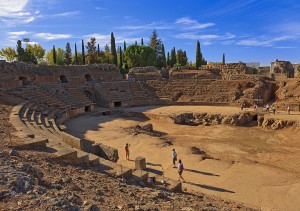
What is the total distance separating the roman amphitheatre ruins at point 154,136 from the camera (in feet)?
25.5

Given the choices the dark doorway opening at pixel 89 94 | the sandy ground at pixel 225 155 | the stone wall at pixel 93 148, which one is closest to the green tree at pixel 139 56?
→ the dark doorway opening at pixel 89 94

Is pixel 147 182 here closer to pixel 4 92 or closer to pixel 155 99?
pixel 4 92

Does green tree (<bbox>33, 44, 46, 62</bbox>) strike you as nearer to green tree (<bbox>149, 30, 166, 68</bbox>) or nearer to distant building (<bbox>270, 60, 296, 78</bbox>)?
green tree (<bbox>149, 30, 166, 68</bbox>)

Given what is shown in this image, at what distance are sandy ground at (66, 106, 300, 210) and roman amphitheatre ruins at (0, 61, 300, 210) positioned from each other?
0.22 feet

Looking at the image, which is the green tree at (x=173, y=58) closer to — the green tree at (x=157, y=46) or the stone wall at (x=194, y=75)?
the green tree at (x=157, y=46)

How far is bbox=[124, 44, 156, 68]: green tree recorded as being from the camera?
170 ft

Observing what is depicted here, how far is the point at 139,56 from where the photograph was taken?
51594 mm

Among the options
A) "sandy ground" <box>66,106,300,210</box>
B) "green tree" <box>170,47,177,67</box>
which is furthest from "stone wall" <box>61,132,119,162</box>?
"green tree" <box>170,47,177,67</box>

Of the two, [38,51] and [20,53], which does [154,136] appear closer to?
[20,53]

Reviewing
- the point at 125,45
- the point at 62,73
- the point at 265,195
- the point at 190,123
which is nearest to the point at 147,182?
the point at 265,195

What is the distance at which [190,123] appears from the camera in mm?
25297

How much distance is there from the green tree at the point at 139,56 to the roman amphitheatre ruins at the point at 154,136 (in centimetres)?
900

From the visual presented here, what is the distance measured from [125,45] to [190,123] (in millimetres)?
36881

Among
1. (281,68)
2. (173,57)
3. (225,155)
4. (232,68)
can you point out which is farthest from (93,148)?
(173,57)
